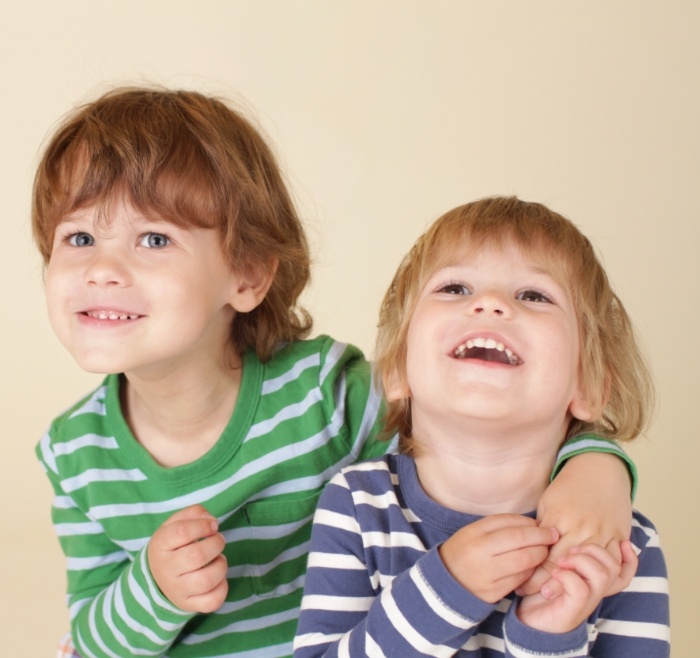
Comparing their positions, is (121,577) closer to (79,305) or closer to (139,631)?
(139,631)

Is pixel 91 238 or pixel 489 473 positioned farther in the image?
pixel 91 238

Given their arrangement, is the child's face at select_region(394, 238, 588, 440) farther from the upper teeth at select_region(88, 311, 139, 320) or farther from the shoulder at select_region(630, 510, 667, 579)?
the upper teeth at select_region(88, 311, 139, 320)

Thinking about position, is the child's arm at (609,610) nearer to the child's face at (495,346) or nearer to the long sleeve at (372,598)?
the long sleeve at (372,598)

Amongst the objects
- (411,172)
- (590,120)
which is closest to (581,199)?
(590,120)

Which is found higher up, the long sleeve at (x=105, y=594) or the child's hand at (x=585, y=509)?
the child's hand at (x=585, y=509)

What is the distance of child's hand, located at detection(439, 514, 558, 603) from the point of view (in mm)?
1204

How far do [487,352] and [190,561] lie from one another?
46 centimetres

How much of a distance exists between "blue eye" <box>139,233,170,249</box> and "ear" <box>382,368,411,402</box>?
35 cm

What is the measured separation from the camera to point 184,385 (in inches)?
66.8

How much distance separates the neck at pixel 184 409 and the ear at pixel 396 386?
34 cm

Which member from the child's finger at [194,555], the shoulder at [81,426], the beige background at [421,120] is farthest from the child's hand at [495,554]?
the beige background at [421,120]

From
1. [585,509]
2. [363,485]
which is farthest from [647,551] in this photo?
[363,485]

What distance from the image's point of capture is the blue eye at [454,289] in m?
1.40

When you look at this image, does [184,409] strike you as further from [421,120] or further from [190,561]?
[421,120]
